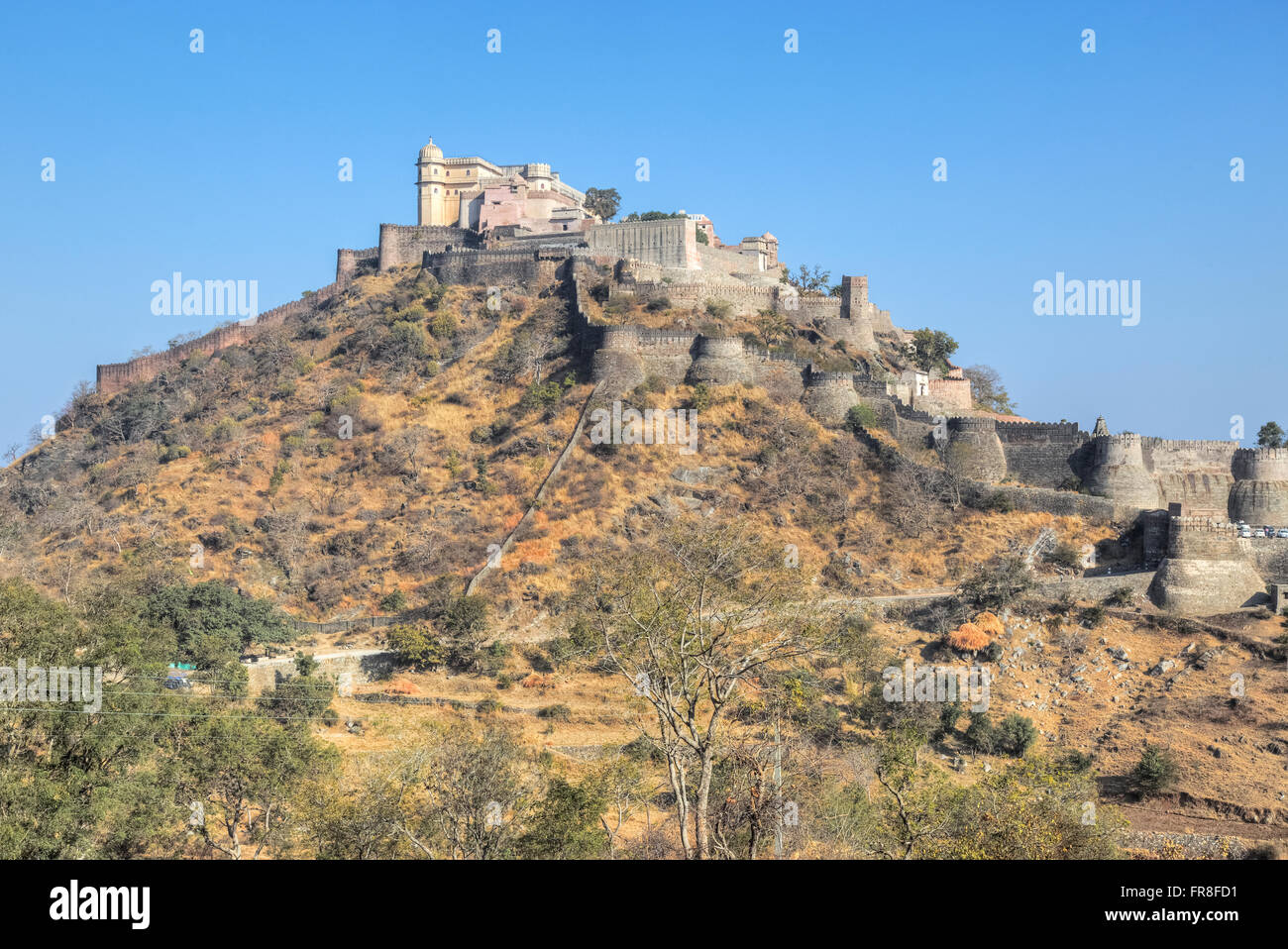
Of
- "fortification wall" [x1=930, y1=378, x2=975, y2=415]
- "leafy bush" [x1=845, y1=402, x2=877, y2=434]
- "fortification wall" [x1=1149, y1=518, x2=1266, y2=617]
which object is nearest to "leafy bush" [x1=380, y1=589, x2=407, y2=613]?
"leafy bush" [x1=845, y1=402, x2=877, y2=434]

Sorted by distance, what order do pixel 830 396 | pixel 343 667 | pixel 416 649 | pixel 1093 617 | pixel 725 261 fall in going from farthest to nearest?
pixel 725 261 → pixel 830 396 → pixel 1093 617 → pixel 343 667 → pixel 416 649

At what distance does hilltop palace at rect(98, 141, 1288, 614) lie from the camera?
35.7m

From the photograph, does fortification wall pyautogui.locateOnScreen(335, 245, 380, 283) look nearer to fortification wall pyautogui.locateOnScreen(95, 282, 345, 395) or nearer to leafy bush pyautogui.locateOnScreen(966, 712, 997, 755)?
fortification wall pyautogui.locateOnScreen(95, 282, 345, 395)

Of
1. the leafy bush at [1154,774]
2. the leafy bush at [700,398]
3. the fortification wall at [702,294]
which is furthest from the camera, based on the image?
the fortification wall at [702,294]

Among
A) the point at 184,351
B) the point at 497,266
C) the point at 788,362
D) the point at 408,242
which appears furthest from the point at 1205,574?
the point at 184,351

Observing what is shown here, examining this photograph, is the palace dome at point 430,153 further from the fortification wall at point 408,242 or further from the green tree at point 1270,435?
the green tree at point 1270,435

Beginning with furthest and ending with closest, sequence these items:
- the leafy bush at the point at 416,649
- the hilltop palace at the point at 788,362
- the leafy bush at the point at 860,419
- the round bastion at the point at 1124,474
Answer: the leafy bush at the point at 860,419 → the round bastion at the point at 1124,474 → the hilltop palace at the point at 788,362 → the leafy bush at the point at 416,649

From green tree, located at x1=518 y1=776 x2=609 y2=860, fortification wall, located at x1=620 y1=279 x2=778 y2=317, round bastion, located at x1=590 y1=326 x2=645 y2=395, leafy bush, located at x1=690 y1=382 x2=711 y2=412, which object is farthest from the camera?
fortification wall, located at x1=620 y1=279 x2=778 y2=317

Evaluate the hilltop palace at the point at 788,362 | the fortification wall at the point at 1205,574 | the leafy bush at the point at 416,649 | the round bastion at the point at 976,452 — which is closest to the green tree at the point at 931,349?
the hilltop palace at the point at 788,362

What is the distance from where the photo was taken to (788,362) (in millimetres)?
45500

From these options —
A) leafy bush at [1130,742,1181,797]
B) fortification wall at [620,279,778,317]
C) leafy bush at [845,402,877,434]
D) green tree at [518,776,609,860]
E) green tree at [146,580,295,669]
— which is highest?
fortification wall at [620,279,778,317]

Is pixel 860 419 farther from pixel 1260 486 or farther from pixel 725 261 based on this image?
pixel 725 261

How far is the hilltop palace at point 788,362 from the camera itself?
1404 inches
